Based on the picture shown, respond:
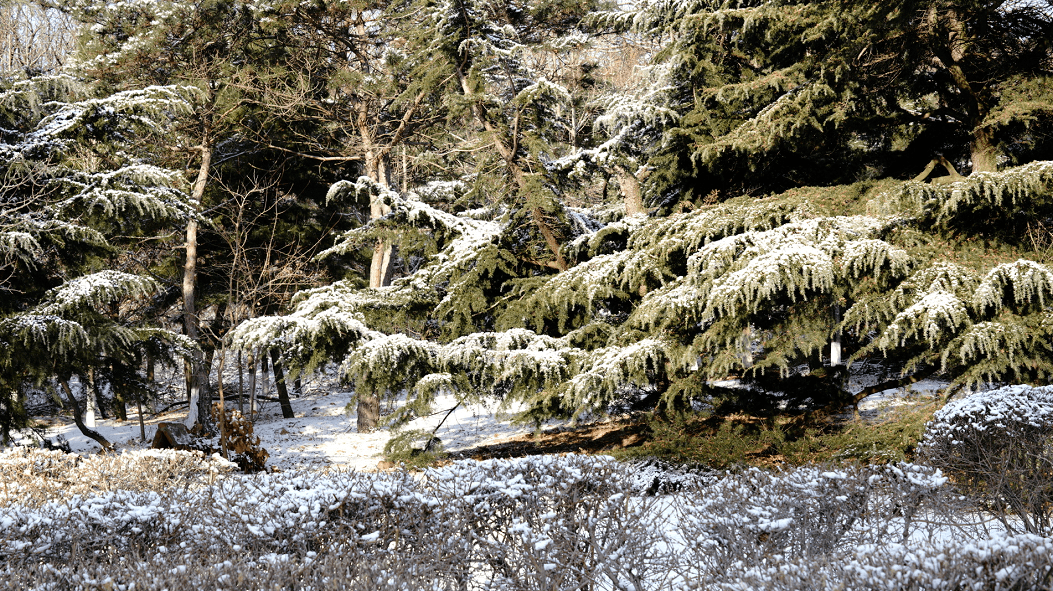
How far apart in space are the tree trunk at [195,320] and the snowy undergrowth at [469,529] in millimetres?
9917

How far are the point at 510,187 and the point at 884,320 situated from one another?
4.98 m

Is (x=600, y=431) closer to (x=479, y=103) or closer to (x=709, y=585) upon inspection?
(x=479, y=103)

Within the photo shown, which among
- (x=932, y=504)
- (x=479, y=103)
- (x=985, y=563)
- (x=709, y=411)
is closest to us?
(x=985, y=563)

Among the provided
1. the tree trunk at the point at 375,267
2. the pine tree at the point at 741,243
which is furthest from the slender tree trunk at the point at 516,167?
the tree trunk at the point at 375,267

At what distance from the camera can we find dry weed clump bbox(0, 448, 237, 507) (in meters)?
6.43

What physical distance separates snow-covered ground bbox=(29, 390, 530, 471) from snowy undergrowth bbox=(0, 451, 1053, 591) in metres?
5.54

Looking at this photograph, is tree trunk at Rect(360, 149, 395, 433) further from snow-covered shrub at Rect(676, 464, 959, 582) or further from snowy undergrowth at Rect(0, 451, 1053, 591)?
snow-covered shrub at Rect(676, 464, 959, 582)

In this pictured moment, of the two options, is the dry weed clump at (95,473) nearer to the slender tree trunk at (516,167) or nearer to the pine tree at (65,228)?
the pine tree at (65,228)

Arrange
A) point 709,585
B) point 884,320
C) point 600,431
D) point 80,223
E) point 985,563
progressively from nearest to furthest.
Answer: point 985,563
point 709,585
point 884,320
point 80,223
point 600,431

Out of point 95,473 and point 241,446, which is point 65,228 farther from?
point 95,473

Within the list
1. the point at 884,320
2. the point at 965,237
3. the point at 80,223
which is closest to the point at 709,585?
the point at 884,320

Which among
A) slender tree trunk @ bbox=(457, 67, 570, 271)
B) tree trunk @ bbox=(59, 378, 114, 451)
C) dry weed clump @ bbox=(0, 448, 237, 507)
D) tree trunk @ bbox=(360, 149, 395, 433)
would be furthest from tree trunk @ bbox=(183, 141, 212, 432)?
slender tree trunk @ bbox=(457, 67, 570, 271)

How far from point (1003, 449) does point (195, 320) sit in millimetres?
13917

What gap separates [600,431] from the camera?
40.3 feet
